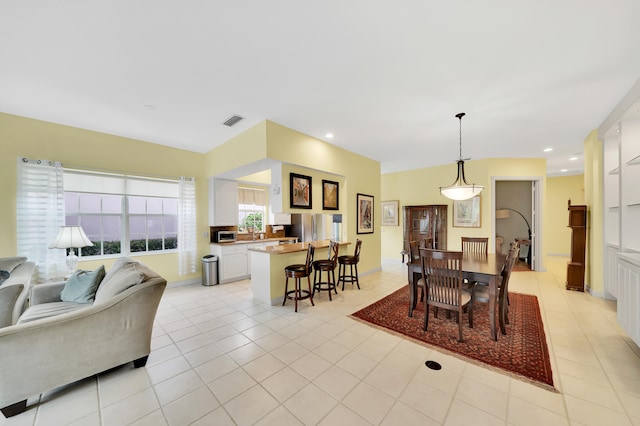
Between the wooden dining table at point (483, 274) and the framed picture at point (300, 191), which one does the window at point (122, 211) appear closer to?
the framed picture at point (300, 191)

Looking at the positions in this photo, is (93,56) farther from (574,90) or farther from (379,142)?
(574,90)

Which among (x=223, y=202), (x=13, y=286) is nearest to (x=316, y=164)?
(x=223, y=202)

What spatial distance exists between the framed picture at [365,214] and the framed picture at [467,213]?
2511 mm

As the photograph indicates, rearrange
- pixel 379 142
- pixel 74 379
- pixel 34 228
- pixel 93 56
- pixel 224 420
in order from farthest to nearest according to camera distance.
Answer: pixel 379 142, pixel 34 228, pixel 93 56, pixel 74 379, pixel 224 420

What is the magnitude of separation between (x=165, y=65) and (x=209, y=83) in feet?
1.42

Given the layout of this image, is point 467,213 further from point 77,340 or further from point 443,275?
→ point 77,340

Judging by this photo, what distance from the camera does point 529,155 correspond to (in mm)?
5680

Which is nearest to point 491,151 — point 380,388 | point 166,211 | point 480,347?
point 480,347

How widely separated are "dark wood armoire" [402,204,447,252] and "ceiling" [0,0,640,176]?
2.91 meters

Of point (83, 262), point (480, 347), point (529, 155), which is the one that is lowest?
point (480, 347)

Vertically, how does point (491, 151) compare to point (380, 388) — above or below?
above

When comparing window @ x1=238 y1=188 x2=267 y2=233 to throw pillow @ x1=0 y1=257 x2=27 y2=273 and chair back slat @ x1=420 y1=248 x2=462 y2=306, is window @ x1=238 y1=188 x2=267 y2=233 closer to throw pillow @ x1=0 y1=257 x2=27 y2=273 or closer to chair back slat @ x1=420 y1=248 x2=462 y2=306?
throw pillow @ x1=0 y1=257 x2=27 y2=273

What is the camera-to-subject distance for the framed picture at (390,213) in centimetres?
754

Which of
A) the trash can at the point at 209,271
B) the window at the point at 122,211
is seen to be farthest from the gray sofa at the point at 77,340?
the trash can at the point at 209,271
